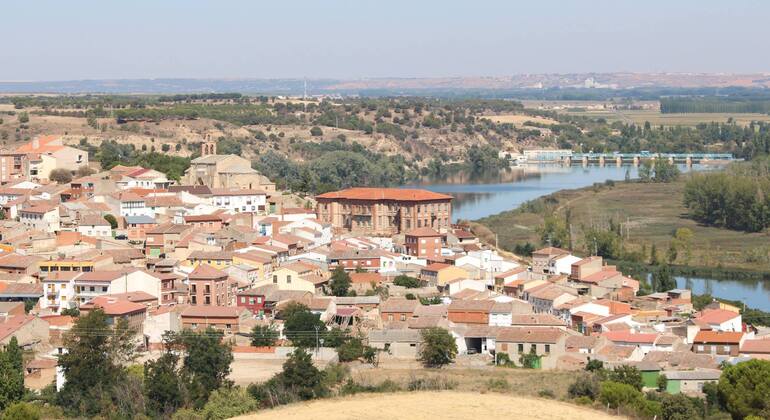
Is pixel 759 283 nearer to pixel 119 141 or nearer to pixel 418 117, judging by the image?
pixel 119 141

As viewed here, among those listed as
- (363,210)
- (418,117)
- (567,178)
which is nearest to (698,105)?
(418,117)

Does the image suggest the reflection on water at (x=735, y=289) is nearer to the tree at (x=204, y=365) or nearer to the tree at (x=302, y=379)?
the tree at (x=302, y=379)

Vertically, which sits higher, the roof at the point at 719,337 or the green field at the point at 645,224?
the roof at the point at 719,337

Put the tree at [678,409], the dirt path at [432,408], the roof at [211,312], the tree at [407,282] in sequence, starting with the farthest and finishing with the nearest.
Answer: the tree at [407,282]
the roof at [211,312]
the tree at [678,409]
the dirt path at [432,408]

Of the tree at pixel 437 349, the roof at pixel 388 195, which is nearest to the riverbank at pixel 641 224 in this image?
the roof at pixel 388 195

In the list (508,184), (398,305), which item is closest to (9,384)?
(398,305)
